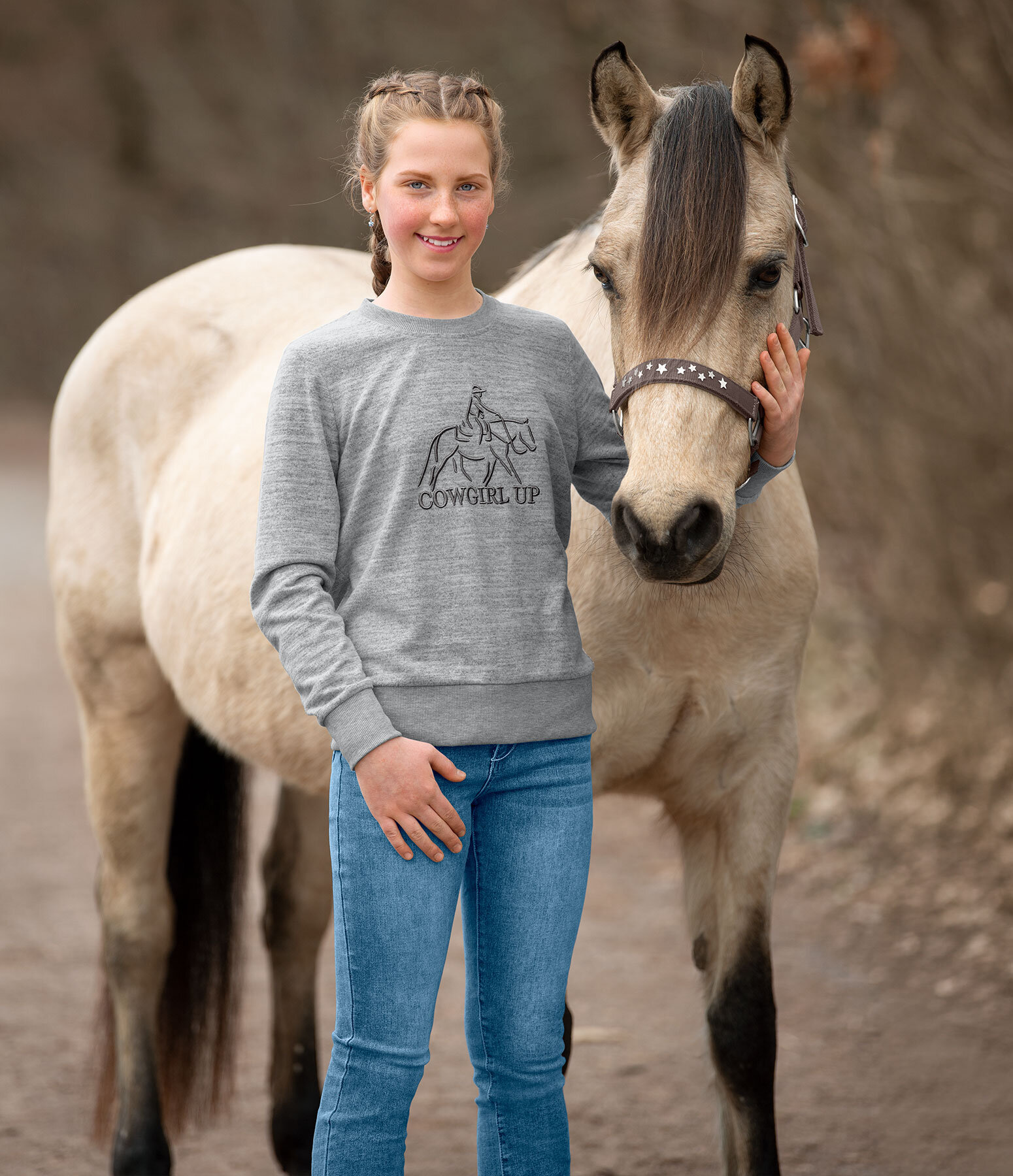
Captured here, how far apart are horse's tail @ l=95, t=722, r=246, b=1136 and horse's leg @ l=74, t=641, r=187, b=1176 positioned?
1.8 inches

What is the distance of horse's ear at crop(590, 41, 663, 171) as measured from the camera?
70.7 inches

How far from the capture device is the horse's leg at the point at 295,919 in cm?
306

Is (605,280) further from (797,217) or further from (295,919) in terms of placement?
(295,919)

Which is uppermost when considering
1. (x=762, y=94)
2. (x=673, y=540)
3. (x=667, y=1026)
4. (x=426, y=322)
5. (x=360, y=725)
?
(x=762, y=94)

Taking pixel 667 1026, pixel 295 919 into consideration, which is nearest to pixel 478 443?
pixel 295 919

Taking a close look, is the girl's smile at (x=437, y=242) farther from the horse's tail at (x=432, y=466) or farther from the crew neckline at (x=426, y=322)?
the horse's tail at (x=432, y=466)

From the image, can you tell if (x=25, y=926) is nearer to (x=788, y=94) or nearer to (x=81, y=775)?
(x=81, y=775)

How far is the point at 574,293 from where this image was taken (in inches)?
90.5

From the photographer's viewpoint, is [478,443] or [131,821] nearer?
[478,443]

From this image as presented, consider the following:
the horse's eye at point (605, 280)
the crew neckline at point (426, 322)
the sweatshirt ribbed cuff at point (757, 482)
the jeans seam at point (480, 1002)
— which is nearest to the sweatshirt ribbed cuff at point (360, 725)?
the jeans seam at point (480, 1002)

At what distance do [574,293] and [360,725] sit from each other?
3.62 ft

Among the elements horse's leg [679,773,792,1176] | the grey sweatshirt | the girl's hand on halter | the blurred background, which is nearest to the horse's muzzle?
the grey sweatshirt

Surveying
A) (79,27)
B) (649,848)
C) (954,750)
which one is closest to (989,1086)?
(954,750)

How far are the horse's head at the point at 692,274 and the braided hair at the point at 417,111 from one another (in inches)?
8.3
